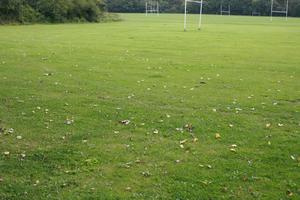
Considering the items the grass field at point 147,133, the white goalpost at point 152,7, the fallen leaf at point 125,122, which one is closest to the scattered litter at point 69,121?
the grass field at point 147,133

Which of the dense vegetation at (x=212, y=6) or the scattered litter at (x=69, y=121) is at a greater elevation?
the dense vegetation at (x=212, y=6)

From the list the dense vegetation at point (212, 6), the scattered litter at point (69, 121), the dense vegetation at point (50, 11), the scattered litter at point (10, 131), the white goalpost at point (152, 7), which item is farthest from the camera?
the white goalpost at point (152, 7)

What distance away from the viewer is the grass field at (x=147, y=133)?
796cm

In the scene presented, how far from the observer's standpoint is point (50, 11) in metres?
63.6

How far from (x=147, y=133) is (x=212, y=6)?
124109 millimetres

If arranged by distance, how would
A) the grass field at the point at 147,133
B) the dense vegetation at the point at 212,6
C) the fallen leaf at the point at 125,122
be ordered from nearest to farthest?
the grass field at the point at 147,133, the fallen leaf at the point at 125,122, the dense vegetation at the point at 212,6

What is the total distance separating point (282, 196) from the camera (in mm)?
7641

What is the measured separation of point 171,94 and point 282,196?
788 centimetres

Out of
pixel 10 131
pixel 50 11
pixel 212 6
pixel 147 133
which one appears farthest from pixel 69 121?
pixel 212 6

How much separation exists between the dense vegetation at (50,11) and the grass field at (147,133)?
39.2m

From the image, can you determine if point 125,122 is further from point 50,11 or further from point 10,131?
point 50,11

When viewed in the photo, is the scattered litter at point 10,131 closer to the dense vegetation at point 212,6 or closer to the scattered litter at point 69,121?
the scattered litter at point 69,121

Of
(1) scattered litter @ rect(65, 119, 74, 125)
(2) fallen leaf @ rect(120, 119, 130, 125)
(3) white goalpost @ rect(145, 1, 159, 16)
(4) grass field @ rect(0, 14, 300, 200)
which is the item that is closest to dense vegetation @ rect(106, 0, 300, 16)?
(3) white goalpost @ rect(145, 1, 159, 16)

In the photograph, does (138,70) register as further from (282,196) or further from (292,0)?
(292,0)
